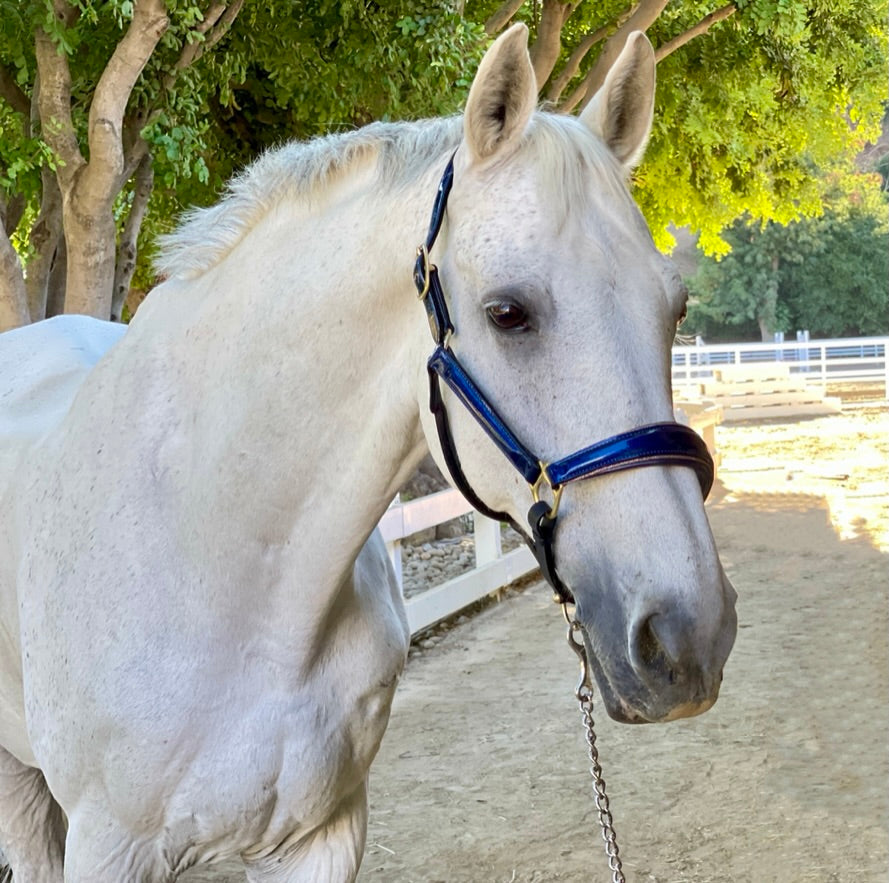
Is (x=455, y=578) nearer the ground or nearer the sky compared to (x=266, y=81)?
nearer the ground

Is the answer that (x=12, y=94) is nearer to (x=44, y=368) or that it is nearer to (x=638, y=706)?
(x=44, y=368)

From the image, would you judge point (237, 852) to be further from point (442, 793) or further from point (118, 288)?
point (118, 288)

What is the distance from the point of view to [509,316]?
5.15 ft

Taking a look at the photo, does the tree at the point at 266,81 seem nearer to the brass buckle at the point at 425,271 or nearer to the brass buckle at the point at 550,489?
the brass buckle at the point at 425,271

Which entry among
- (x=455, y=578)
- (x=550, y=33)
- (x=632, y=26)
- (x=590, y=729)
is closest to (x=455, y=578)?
(x=455, y=578)

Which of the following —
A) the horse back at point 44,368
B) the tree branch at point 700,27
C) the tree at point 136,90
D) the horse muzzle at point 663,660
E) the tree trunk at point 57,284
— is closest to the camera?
the horse muzzle at point 663,660

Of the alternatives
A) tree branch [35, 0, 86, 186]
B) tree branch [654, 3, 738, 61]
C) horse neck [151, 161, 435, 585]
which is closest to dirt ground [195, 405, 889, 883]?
horse neck [151, 161, 435, 585]

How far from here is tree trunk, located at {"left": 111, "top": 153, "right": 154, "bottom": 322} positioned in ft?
21.7

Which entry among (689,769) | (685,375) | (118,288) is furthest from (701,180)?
(685,375)

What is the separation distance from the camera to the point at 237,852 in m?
2.02

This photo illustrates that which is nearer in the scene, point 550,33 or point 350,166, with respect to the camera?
point 350,166

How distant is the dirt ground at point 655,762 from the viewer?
383cm

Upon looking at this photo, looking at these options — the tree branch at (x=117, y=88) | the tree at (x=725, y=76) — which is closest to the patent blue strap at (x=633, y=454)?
the tree branch at (x=117, y=88)

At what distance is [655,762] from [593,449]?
360cm
